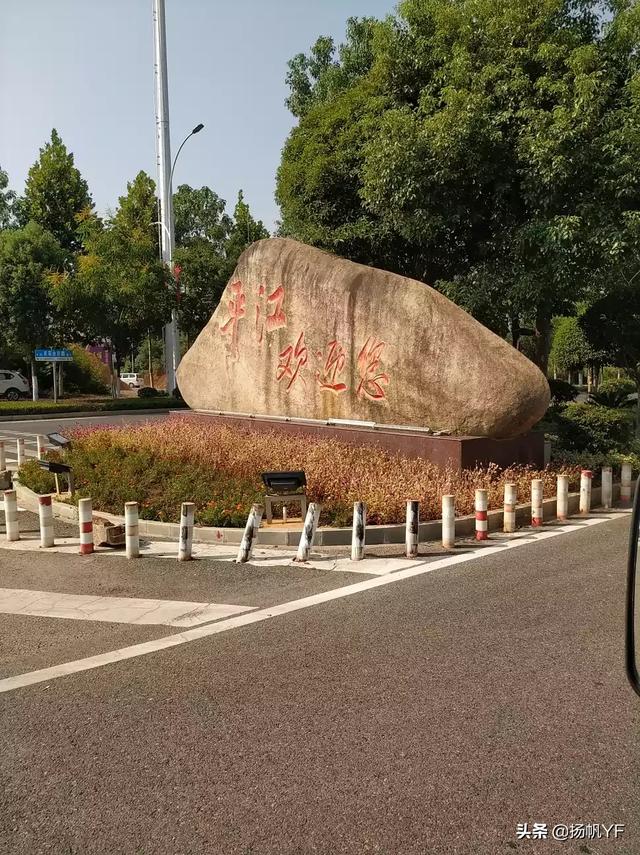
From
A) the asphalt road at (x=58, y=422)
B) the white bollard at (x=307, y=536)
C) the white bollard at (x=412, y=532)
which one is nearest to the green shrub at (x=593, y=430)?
the white bollard at (x=412, y=532)

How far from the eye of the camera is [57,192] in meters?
36.7

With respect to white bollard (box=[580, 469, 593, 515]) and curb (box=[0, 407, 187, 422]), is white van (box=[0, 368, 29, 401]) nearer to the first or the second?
curb (box=[0, 407, 187, 422])

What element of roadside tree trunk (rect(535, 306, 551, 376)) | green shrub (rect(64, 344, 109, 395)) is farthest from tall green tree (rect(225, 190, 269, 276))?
roadside tree trunk (rect(535, 306, 551, 376))

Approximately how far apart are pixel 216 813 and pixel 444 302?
8.70 metres

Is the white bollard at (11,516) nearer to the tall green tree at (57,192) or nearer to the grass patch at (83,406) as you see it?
the grass patch at (83,406)

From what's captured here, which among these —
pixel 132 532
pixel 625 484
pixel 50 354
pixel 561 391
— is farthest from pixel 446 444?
pixel 50 354

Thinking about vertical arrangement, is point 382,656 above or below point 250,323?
below

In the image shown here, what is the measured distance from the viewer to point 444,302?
10.6m

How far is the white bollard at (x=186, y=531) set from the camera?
23.0 feet

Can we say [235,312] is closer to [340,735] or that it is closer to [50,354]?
[340,735]

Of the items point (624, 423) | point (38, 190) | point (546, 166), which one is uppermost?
point (38, 190)

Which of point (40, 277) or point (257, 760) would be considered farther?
point (40, 277)

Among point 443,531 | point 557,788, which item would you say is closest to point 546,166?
point 443,531

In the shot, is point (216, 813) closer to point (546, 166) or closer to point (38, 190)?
point (546, 166)
